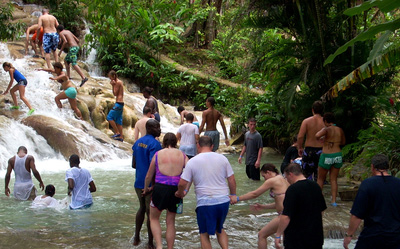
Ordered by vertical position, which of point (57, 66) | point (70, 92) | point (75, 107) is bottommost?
point (75, 107)

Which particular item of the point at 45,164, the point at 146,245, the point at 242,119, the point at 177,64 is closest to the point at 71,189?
the point at 146,245

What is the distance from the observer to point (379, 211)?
4438 millimetres

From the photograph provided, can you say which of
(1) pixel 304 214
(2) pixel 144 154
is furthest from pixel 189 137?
(1) pixel 304 214

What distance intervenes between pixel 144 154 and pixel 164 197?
30.9 inches

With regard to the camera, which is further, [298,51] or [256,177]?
[298,51]

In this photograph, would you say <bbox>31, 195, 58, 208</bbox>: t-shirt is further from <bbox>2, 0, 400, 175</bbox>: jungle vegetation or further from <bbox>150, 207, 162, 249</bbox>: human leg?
<bbox>150, 207, 162, 249</bbox>: human leg

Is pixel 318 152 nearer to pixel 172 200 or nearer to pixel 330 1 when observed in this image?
pixel 172 200

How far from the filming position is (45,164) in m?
13.4

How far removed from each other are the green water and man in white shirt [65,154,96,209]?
0.49ft

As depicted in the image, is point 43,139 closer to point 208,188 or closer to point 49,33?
point 49,33

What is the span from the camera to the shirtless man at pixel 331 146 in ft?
26.0

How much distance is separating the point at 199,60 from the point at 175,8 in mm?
3415

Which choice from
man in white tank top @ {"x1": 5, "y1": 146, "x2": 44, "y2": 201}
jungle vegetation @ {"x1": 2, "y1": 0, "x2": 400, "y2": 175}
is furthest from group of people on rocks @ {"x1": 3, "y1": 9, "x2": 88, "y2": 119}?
man in white tank top @ {"x1": 5, "y1": 146, "x2": 44, "y2": 201}

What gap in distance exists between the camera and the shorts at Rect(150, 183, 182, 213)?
564cm
